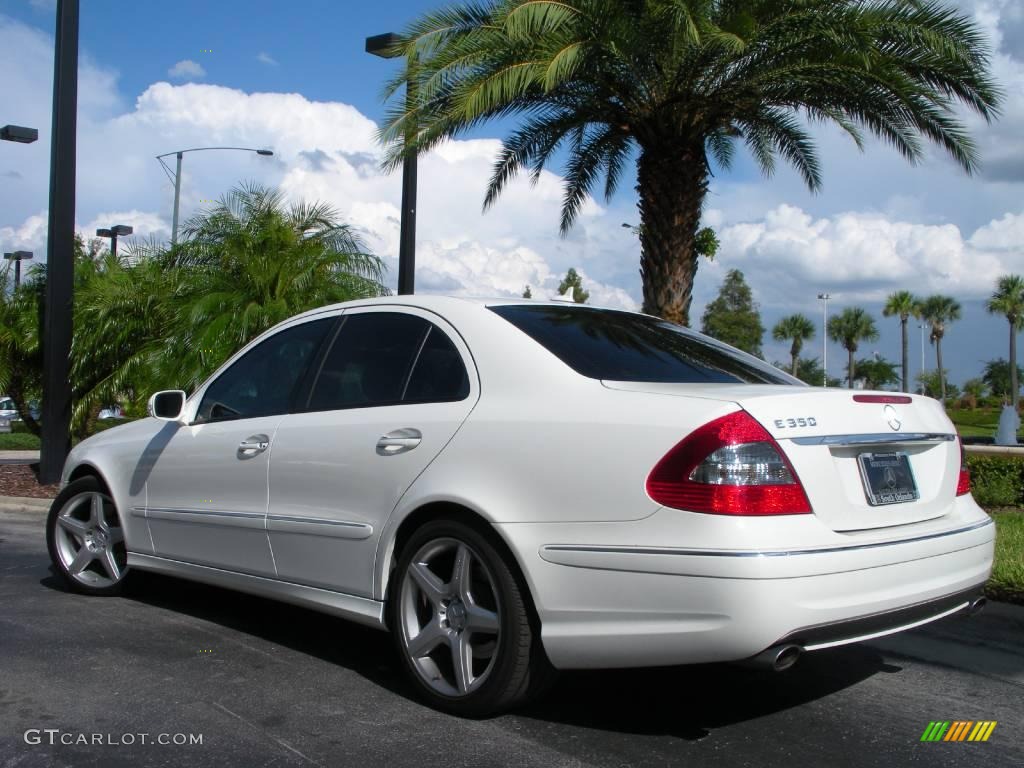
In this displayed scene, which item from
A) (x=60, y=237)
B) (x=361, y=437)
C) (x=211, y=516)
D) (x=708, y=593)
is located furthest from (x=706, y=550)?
(x=60, y=237)

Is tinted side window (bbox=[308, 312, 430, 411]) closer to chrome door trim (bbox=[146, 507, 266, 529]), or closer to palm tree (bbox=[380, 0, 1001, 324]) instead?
chrome door trim (bbox=[146, 507, 266, 529])

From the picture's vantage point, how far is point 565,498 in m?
3.50

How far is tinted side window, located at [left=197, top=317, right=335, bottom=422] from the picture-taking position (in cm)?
491

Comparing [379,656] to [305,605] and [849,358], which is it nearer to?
[305,605]

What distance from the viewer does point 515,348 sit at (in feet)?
13.1

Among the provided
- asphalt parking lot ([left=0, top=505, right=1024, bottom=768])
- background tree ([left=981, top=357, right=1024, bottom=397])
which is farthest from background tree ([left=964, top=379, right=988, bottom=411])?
asphalt parking lot ([left=0, top=505, right=1024, bottom=768])

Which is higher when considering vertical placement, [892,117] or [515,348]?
[892,117]

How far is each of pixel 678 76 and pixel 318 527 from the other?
776 cm

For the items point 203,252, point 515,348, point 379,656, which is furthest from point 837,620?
point 203,252

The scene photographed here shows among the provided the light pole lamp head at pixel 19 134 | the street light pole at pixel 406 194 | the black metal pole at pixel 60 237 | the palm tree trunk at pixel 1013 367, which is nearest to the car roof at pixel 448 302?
the street light pole at pixel 406 194

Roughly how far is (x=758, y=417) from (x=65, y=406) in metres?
11.1

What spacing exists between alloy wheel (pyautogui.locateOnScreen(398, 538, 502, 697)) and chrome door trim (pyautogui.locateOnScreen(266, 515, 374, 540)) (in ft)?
0.98

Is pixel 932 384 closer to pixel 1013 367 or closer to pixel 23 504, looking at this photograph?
pixel 1013 367

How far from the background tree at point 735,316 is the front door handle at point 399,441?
64.9 metres
